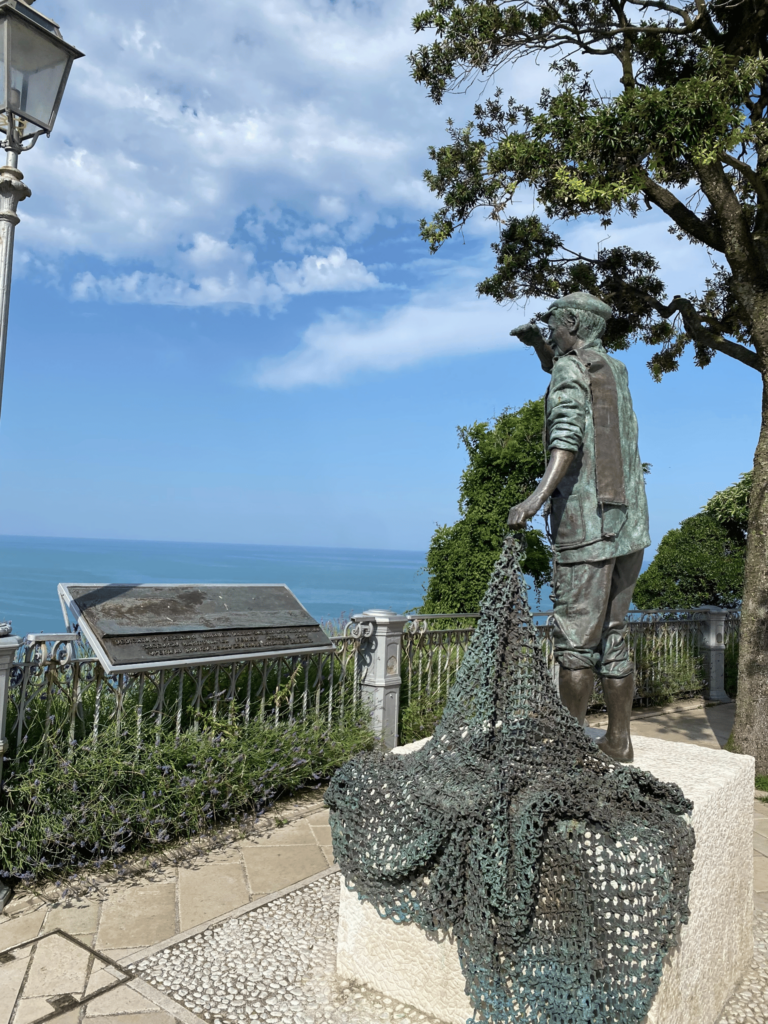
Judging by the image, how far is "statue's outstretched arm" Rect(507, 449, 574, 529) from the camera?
2.99m

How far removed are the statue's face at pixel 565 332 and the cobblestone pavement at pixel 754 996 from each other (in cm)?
285

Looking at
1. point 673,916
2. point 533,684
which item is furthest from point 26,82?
point 673,916

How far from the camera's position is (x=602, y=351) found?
341cm

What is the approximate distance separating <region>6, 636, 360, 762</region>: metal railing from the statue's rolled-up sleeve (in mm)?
2743

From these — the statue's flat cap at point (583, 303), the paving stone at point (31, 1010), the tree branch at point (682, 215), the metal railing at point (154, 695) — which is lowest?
the paving stone at point (31, 1010)

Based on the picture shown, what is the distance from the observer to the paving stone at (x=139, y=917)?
3.21 metres

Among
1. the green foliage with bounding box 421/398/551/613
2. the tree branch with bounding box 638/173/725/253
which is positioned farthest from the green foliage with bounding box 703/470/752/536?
the tree branch with bounding box 638/173/725/253

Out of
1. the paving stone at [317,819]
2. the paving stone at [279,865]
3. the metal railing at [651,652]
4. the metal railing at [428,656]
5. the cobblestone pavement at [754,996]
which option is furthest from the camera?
the metal railing at [651,652]

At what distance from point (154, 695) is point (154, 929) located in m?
1.69

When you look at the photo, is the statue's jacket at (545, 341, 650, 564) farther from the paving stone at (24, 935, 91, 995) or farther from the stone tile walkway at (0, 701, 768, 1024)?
the paving stone at (24, 935, 91, 995)

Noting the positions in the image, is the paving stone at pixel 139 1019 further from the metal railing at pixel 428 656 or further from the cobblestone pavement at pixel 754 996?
the metal railing at pixel 428 656

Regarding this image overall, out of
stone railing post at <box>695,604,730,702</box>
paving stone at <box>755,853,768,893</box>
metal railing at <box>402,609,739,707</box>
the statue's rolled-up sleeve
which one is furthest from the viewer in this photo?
stone railing post at <box>695,604,730,702</box>

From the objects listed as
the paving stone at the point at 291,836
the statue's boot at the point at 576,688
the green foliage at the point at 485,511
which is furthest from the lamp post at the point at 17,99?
the green foliage at the point at 485,511

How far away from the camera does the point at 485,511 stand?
9797mm
